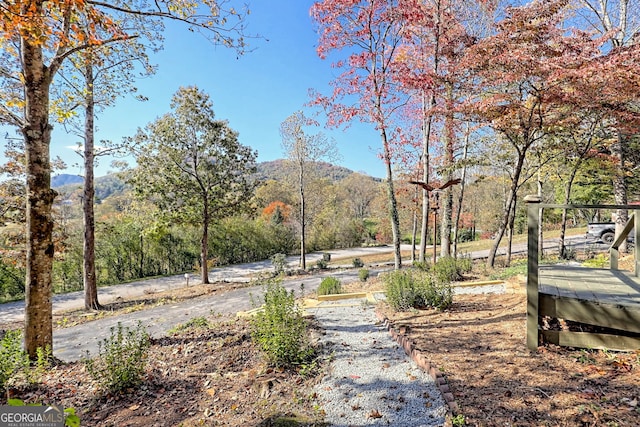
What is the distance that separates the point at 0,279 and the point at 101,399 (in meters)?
11.4

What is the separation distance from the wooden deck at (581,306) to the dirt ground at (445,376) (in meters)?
0.11

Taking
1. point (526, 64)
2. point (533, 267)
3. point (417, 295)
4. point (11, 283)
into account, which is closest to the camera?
Result: point (533, 267)

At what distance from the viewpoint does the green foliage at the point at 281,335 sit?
2.80m

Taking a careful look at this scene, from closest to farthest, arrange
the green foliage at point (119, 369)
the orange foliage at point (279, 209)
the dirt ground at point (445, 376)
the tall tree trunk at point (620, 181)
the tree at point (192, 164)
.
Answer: the dirt ground at point (445, 376) < the green foliage at point (119, 369) < the tall tree trunk at point (620, 181) < the tree at point (192, 164) < the orange foliage at point (279, 209)

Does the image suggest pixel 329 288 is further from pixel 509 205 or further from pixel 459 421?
pixel 509 205

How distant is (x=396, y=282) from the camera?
4.48 metres

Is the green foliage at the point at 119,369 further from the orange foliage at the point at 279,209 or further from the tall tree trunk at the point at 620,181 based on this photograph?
the orange foliage at the point at 279,209

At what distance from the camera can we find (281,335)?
2.81 m

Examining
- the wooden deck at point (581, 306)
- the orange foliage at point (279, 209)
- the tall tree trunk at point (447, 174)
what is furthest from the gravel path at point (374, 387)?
the orange foliage at point (279, 209)

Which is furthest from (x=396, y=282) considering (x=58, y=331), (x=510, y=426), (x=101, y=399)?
(x=58, y=331)

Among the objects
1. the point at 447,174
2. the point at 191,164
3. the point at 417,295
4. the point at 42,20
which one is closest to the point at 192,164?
the point at 191,164

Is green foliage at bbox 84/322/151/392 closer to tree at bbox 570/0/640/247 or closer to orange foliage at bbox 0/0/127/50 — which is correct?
orange foliage at bbox 0/0/127/50

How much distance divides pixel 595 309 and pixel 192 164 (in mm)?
10513

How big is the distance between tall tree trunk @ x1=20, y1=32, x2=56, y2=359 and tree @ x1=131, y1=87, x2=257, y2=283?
6541 millimetres
